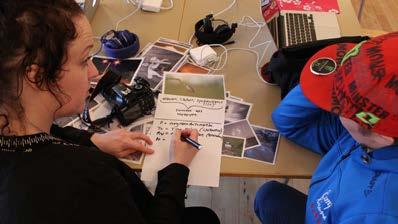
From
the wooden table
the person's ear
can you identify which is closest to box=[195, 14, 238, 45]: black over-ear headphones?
the wooden table

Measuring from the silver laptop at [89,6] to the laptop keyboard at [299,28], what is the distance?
0.72m

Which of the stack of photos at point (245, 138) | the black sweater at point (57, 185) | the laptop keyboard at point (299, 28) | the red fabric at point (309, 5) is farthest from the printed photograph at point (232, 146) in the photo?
the red fabric at point (309, 5)

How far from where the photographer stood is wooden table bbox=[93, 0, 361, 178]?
38.7 inches

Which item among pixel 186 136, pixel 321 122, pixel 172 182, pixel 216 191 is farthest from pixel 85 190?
pixel 216 191

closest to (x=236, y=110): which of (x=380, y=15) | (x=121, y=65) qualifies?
(x=121, y=65)

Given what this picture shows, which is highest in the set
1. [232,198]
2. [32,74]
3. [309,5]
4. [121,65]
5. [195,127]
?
[309,5]

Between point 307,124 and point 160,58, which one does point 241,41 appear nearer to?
point 160,58

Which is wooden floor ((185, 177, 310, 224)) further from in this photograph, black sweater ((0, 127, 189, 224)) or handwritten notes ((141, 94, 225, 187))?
black sweater ((0, 127, 189, 224))

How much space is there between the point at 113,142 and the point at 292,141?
0.49 m

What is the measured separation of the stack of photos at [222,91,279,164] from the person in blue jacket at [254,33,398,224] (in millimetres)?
51

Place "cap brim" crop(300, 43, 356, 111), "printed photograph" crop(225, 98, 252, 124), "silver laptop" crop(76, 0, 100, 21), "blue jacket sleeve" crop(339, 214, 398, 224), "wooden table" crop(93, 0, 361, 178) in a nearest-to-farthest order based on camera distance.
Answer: "blue jacket sleeve" crop(339, 214, 398, 224), "cap brim" crop(300, 43, 356, 111), "wooden table" crop(93, 0, 361, 178), "printed photograph" crop(225, 98, 252, 124), "silver laptop" crop(76, 0, 100, 21)

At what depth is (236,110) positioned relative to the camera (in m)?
1.11

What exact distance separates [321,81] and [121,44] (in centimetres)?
68

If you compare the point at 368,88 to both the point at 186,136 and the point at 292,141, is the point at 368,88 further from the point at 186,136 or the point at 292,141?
the point at 186,136
